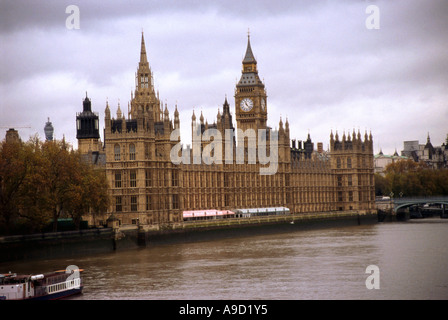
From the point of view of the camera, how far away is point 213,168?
112 meters

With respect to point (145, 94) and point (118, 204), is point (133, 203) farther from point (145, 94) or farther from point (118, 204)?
point (145, 94)

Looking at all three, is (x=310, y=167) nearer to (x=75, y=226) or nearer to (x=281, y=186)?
(x=281, y=186)

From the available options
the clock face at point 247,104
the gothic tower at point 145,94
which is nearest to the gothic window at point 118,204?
the gothic tower at point 145,94

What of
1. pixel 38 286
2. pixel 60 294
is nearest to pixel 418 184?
pixel 60 294

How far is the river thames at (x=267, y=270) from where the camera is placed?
50.2m

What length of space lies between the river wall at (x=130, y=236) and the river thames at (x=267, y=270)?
1334mm

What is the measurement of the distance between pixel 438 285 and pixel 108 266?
2366 centimetres

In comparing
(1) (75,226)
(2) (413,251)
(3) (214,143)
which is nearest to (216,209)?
(3) (214,143)

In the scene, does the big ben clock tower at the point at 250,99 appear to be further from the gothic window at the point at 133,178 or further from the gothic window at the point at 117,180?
the gothic window at the point at 117,180

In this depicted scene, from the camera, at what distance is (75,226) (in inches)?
3091

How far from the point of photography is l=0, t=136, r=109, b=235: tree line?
70.7m

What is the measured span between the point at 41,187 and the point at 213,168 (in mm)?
41483

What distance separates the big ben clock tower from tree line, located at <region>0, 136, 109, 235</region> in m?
59.6

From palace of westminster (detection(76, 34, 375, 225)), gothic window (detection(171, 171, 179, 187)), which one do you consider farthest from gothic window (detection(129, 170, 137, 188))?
gothic window (detection(171, 171, 179, 187))
